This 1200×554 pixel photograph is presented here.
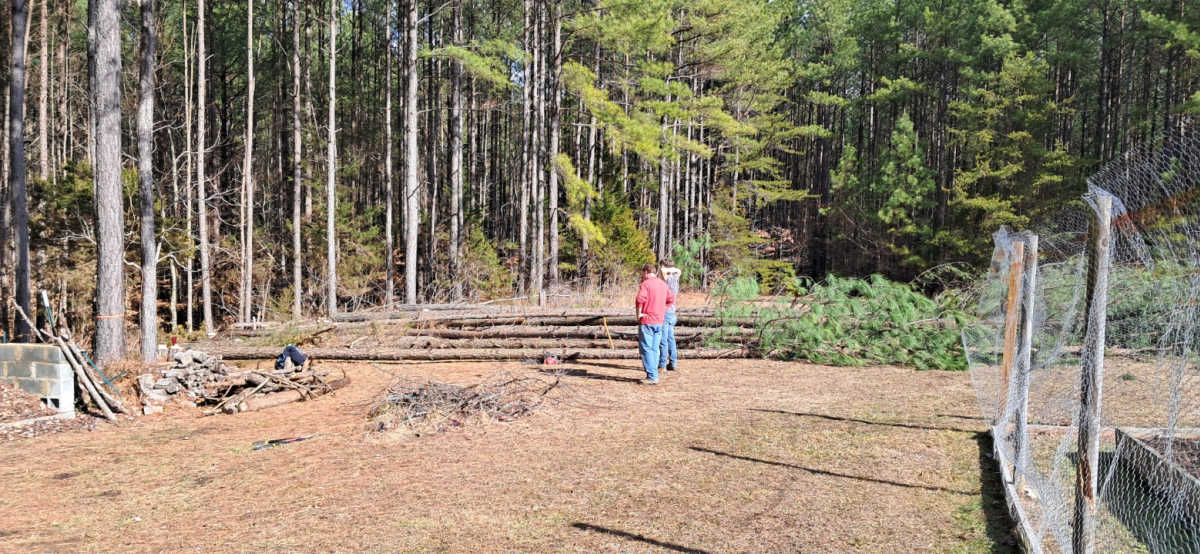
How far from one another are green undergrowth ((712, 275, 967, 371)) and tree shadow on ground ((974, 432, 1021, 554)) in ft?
19.6

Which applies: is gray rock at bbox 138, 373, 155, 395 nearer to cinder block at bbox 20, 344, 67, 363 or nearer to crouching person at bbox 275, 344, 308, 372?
cinder block at bbox 20, 344, 67, 363

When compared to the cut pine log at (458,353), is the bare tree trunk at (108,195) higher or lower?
higher

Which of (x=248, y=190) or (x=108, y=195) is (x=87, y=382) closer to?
(x=108, y=195)

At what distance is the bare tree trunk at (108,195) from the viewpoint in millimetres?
10781

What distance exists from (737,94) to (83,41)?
29.6m

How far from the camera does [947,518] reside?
16.8 feet

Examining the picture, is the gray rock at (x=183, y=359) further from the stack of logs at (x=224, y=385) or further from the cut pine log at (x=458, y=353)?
the cut pine log at (x=458, y=353)

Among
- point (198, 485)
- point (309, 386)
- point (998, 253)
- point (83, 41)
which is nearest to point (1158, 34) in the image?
point (998, 253)

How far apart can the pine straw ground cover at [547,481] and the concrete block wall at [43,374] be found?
948 millimetres

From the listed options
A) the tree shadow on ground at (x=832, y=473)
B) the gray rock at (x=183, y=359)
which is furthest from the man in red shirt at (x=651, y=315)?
the gray rock at (x=183, y=359)

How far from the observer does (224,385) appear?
10.2 metres

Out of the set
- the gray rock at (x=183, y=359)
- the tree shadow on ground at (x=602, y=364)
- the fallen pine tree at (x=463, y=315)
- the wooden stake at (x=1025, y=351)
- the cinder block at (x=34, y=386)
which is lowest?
the tree shadow on ground at (x=602, y=364)

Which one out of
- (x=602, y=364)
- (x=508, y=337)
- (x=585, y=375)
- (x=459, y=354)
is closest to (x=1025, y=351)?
(x=585, y=375)

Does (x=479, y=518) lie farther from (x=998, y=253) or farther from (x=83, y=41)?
(x=83, y=41)
